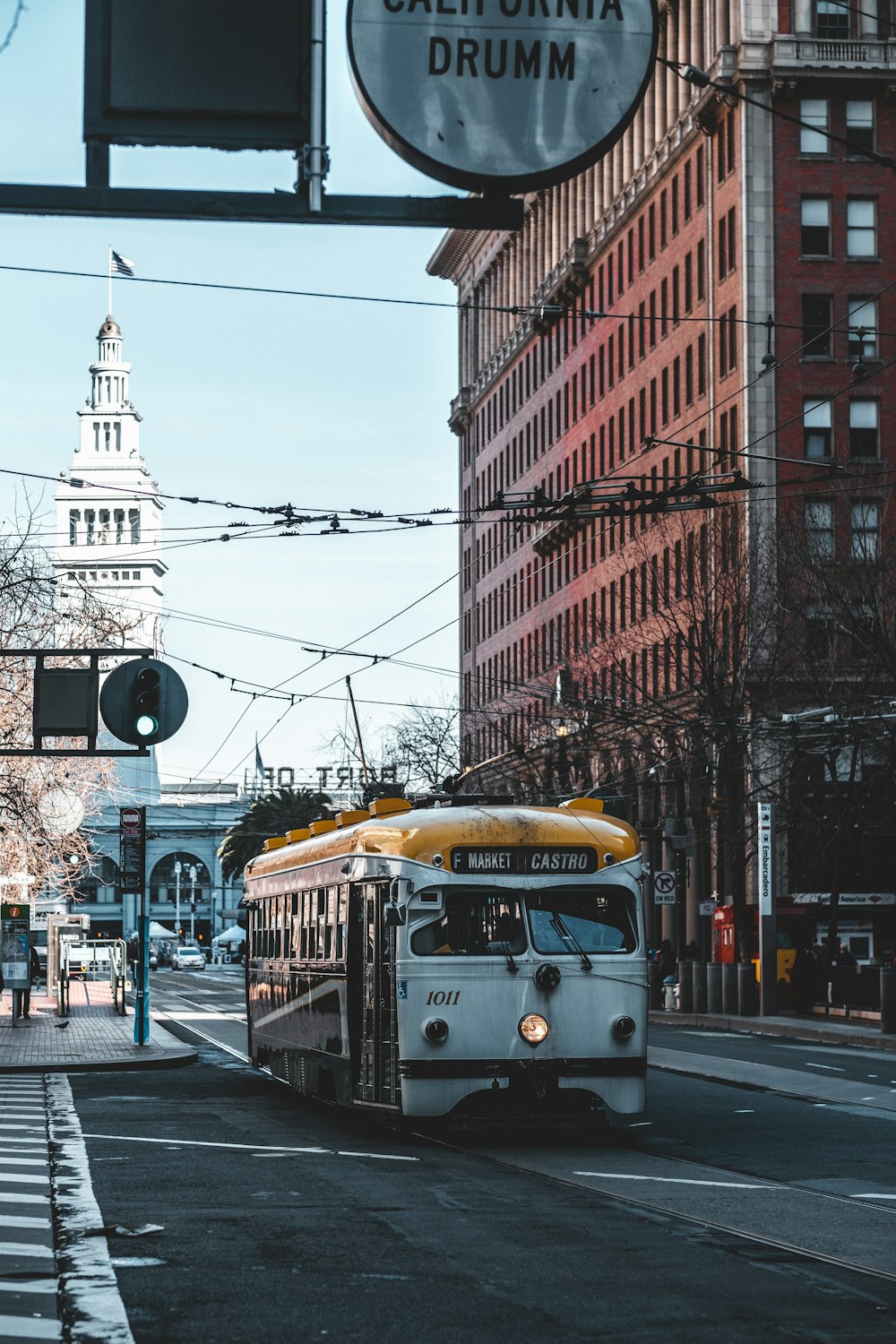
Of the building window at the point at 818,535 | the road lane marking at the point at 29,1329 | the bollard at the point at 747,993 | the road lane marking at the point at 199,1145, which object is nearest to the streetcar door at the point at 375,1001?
the road lane marking at the point at 199,1145

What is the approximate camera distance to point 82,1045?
116 ft

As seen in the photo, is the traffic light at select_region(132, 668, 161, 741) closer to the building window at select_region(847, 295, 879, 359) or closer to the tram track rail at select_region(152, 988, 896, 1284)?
the tram track rail at select_region(152, 988, 896, 1284)

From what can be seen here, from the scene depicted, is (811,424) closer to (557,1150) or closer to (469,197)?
(557,1150)

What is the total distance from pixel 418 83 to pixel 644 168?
244 feet

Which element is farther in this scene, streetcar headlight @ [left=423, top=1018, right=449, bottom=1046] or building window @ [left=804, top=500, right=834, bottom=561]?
building window @ [left=804, top=500, right=834, bottom=561]

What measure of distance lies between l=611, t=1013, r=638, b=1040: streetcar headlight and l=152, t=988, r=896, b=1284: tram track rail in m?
0.87

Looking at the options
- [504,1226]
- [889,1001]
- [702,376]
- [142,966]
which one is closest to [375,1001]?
[504,1226]

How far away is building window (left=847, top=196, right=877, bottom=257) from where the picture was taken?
6731 centimetres

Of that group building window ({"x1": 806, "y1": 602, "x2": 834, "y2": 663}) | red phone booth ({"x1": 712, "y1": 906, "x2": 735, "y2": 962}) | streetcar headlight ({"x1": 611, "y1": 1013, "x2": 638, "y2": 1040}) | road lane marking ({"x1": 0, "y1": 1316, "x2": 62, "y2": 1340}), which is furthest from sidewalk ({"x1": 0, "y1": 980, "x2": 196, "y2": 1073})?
road lane marking ({"x1": 0, "y1": 1316, "x2": 62, "y2": 1340})

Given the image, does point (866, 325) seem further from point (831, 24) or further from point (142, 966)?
point (142, 966)

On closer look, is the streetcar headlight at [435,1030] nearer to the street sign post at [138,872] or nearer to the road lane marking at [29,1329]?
the road lane marking at [29,1329]

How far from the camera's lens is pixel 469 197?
529cm

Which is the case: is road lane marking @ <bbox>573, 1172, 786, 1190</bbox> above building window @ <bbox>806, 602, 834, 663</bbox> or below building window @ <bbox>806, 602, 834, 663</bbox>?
below

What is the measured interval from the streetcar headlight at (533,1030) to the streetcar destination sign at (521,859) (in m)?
1.33
